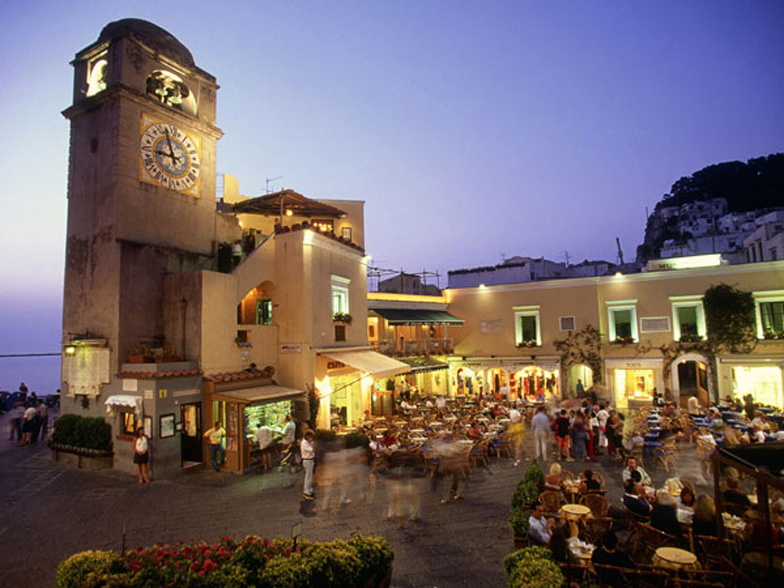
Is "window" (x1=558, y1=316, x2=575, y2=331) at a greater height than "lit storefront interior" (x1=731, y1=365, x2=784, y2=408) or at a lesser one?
greater

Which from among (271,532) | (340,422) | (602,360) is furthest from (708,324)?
(271,532)

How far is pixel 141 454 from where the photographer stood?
12055 mm

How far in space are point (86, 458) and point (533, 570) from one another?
13826mm

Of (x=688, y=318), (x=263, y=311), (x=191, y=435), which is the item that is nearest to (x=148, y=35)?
(x=263, y=311)

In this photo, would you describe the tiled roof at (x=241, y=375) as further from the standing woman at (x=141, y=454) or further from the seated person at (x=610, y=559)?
the seated person at (x=610, y=559)

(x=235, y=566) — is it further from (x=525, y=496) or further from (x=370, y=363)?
(x=370, y=363)

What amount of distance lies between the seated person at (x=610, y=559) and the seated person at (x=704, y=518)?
1.59 meters

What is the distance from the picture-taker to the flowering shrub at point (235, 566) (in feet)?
16.7

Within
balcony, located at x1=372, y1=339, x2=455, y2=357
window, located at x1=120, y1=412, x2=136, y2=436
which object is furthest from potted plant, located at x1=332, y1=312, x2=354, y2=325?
window, located at x1=120, y1=412, x2=136, y2=436

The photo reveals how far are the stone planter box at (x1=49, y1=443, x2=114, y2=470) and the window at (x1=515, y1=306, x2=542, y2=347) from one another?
20480mm

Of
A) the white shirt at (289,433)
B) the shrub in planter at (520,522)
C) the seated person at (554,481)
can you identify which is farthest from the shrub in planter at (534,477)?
the white shirt at (289,433)

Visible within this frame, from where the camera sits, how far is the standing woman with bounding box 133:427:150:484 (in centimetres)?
1206

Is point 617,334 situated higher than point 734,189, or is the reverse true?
point 734,189

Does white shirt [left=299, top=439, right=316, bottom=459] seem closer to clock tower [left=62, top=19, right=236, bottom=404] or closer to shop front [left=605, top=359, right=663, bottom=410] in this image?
clock tower [left=62, top=19, right=236, bottom=404]
